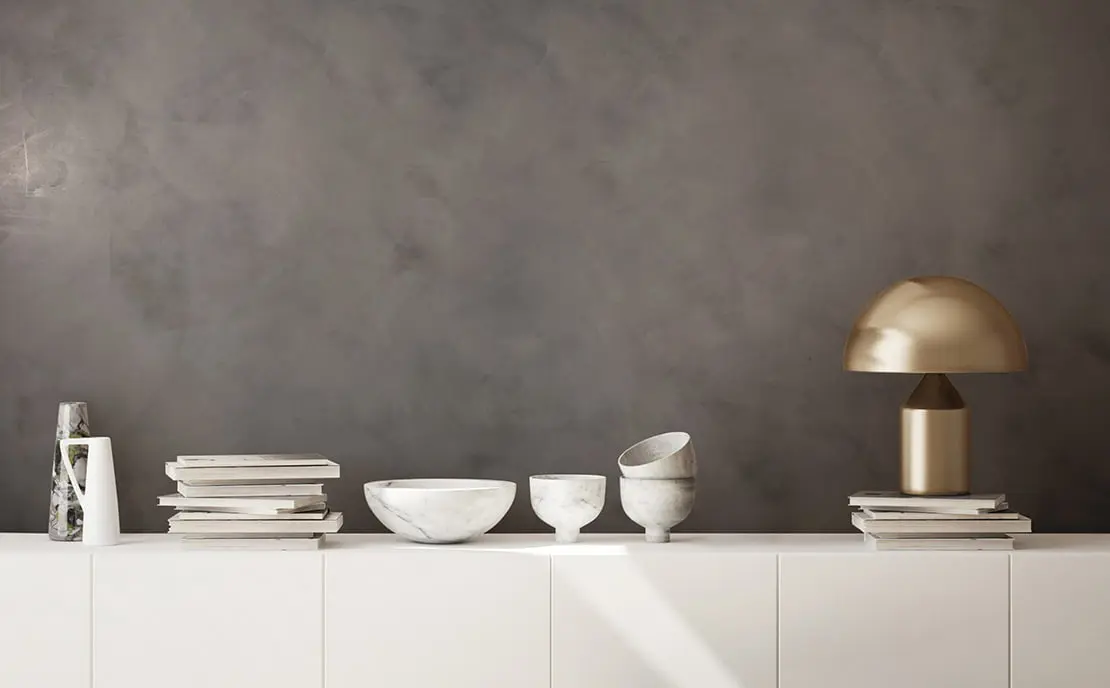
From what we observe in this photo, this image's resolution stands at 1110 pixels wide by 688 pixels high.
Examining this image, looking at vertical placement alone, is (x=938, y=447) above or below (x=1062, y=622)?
above

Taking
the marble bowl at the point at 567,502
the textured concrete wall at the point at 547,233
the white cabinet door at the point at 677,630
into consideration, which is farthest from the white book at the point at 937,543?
the marble bowl at the point at 567,502

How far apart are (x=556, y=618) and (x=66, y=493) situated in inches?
38.9

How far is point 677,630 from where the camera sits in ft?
6.73

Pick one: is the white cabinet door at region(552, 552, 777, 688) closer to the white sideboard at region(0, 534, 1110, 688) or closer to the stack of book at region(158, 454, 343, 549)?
the white sideboard at region(0, 534, 1110, 688)

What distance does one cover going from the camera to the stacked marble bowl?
2.17 meters

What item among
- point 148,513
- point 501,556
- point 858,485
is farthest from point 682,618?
point 148,513

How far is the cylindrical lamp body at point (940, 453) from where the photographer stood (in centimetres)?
214

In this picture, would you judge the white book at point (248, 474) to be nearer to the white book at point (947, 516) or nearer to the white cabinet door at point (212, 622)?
the white cabinet door at point (212, 622)

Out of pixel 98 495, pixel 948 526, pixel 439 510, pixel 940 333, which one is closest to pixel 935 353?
pixel 940 333

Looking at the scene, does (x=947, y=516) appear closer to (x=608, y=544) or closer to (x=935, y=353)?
(x=935, y=353)

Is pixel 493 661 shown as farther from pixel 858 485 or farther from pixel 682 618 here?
pixel 858 485

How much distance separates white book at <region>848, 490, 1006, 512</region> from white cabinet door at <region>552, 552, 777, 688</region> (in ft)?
0.71

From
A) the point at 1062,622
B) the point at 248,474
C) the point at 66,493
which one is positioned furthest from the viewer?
the point at 66,493

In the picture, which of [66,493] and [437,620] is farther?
[66,493]
